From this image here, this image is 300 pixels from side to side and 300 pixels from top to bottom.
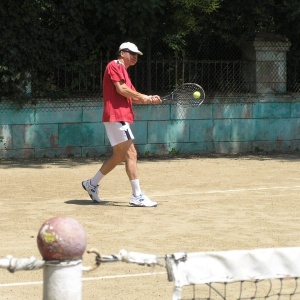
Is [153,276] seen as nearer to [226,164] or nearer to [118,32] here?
[226,164]

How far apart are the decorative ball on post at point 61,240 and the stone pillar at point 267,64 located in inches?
563

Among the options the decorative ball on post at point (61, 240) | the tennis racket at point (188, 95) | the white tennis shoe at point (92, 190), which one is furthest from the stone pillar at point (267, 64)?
the decorative ball on post at point (61, 240)

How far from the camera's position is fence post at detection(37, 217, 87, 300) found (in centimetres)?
413

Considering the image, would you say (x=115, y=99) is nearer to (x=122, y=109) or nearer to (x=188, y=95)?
(x=122, y=109)

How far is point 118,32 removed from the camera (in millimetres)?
17719

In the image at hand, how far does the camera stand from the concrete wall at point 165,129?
16641mm

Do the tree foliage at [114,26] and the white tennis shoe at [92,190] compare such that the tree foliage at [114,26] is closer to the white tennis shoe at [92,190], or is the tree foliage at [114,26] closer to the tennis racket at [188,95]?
the tennis racket at [188,95]

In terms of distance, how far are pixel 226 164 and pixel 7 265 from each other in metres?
11.9

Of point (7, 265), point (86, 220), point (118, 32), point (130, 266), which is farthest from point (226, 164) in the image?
point (7, 265)

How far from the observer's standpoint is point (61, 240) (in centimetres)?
416

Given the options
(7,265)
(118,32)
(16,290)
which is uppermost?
(118,32)

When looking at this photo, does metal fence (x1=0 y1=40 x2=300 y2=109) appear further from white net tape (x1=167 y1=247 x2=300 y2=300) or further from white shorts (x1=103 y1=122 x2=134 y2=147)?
white net tape (x1=167 y1=247 x2=300 y2=300)

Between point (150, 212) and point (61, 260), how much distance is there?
6479 millimetres

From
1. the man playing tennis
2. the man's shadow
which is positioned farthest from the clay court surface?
the man playing tennis
